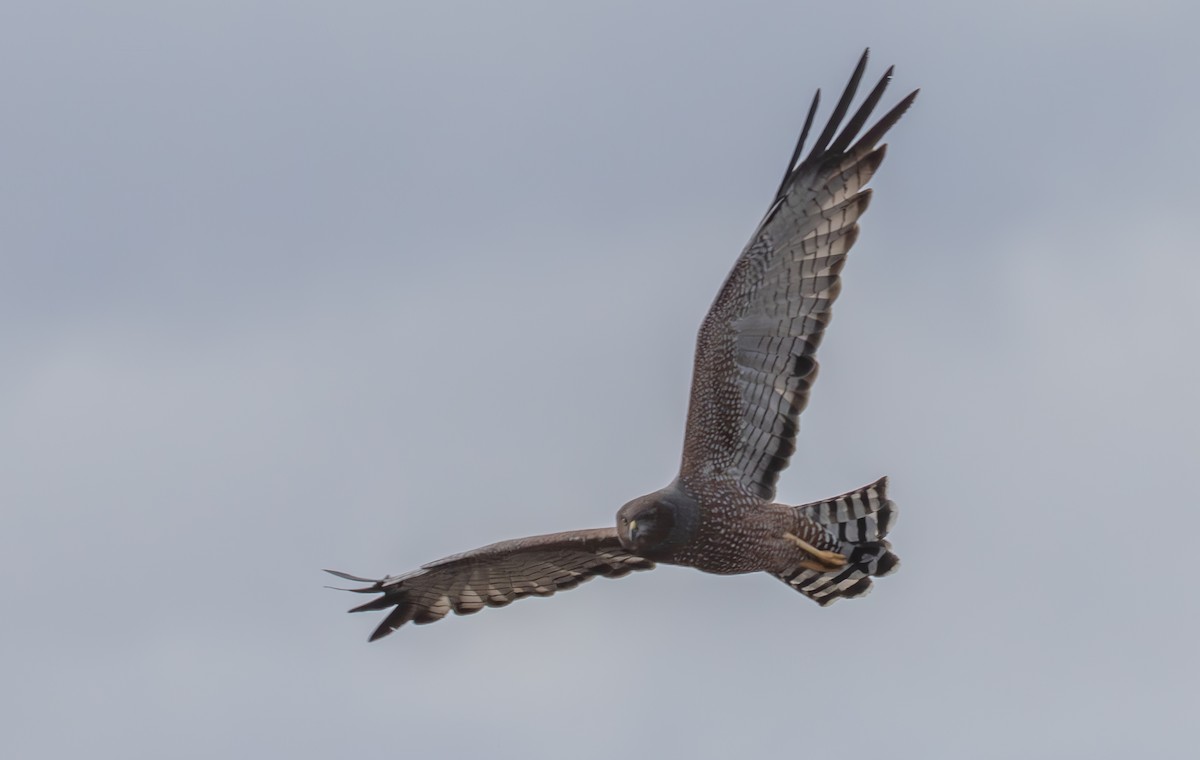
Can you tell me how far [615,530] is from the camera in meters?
18.6

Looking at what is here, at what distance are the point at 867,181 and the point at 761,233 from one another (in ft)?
3.21

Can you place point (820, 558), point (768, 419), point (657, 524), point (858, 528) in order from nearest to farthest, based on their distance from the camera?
point (657, 524) → point (768, 419) → point (820, 558) → point (858, 528)

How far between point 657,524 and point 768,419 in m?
1.40

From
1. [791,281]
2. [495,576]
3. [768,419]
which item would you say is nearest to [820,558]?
[768,419]

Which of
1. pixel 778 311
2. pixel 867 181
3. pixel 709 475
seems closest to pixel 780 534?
pixel 709 475

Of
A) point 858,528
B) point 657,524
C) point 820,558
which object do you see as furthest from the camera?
point 858,528

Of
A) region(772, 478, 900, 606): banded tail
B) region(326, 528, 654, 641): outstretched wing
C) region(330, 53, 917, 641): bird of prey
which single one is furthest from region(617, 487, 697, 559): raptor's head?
region(772, 478, 900, 606): banded tail

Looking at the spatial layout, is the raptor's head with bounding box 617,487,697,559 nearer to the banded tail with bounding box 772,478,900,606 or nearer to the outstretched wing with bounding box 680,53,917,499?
the outstretched wing with bounding box 680,53,917,499

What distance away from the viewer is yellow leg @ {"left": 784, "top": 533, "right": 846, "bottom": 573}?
1870 cm

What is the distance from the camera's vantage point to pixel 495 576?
19484 millimetres

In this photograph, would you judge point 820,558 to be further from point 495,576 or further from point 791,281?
point 495,576

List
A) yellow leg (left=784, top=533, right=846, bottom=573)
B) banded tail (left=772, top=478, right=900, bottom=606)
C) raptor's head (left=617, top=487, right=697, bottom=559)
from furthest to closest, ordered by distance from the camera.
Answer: banded tail (left=772, top=478, right=900, bottom=606), yellow leg (left=784, top=533, right=846, bottom=573), raptor's head (left=617, top=487, right=697, bottom=559)

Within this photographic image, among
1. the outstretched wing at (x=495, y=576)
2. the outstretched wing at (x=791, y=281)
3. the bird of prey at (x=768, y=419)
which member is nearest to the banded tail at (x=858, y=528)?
the bird of prey at (x=768, y=419)

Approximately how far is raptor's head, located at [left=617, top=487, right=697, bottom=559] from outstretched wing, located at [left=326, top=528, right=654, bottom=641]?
33.2 inches
